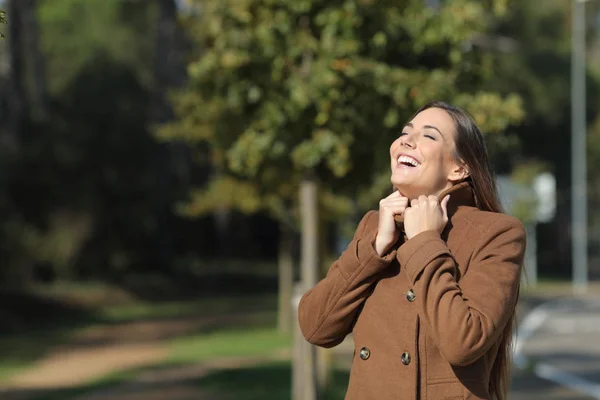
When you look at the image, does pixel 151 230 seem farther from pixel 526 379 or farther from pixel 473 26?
pixel 473 26

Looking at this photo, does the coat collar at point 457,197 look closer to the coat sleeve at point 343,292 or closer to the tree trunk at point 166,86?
the coat sleeve at point 343,292

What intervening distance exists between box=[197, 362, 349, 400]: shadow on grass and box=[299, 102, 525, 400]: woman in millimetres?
8448

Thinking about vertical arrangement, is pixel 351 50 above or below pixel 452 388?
above

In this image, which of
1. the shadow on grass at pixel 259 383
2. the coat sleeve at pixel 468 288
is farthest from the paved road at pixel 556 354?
the coat sleeve at pixel 468 288

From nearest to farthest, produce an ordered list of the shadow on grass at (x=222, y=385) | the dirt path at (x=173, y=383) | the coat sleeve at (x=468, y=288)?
the coat sleeve at (x=468, y=288)
the shadow on grass at (x=222, y=385)
the dirt path at (x=173, y=383)

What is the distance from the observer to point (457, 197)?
317 centimetres

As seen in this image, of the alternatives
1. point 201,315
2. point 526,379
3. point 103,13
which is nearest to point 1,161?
point 201,315

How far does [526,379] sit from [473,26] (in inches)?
246

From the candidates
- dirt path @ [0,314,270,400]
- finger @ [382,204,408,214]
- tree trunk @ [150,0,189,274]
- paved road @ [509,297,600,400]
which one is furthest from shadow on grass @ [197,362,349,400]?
tree trunk @ [150,0,189,274]

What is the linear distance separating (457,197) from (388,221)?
0.67 feet

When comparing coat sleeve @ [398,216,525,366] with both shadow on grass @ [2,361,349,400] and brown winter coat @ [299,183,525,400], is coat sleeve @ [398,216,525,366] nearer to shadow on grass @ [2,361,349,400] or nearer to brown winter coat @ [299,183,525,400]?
brown winter coat @ [299,183,525,400]

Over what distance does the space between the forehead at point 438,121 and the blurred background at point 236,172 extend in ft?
14.7

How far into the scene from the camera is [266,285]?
37594 mm

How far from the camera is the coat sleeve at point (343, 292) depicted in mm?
3096
